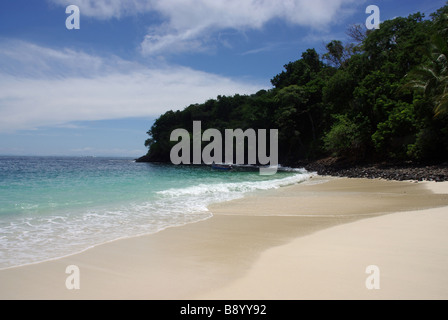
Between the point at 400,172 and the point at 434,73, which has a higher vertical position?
the point at 434,73

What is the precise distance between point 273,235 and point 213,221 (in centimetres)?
216

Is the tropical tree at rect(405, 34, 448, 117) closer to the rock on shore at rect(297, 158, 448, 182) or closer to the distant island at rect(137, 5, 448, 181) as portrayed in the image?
the distant island at rect(137, 5, 448, 181)

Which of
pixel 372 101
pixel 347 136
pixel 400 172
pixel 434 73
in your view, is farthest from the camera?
pixel 347 136

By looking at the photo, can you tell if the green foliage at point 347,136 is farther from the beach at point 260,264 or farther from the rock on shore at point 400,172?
the beach at point 260,264

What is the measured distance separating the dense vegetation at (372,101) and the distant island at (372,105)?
7 centimetres

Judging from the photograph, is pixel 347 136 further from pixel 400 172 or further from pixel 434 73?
Answer: pixel 434 73

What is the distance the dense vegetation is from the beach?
54.6 feet

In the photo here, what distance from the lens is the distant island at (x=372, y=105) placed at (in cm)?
2178

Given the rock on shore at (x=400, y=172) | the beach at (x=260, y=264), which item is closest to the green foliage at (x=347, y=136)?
the rock on shore at (x=400, y=172)

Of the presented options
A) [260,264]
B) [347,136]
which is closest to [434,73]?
[347,136]

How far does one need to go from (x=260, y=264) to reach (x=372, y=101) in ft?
96.1

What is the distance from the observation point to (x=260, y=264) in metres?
4.32
